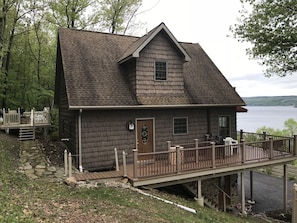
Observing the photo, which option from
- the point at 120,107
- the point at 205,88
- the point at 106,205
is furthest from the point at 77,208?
the point at 205,88

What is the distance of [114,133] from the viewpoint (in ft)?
36.5

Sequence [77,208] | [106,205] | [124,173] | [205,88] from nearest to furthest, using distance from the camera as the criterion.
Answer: [77,208]
[106,205]
[124,173]
[205,88]

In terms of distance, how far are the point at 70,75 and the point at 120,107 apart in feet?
8.76

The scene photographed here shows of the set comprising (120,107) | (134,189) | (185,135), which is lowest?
(134,189)

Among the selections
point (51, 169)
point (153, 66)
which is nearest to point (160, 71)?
point (153, 66)

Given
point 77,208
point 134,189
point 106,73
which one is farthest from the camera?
point 106,73

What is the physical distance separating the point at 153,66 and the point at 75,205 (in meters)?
7.64

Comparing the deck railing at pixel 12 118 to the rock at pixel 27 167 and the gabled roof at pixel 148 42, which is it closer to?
the rock at pixel 27 167

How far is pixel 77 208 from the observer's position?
20.1 ft

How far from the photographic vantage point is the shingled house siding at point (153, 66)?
11836 mm

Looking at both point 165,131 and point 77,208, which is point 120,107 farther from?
point 77,208

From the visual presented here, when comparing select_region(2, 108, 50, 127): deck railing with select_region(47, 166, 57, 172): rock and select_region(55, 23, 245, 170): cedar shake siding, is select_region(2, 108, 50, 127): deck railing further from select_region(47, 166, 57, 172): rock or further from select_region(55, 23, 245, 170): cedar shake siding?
select_region(47, 166, 57, 172): rock

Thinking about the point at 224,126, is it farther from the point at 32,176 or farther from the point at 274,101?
the point at 274,101

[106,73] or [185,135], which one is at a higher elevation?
[106,73]
